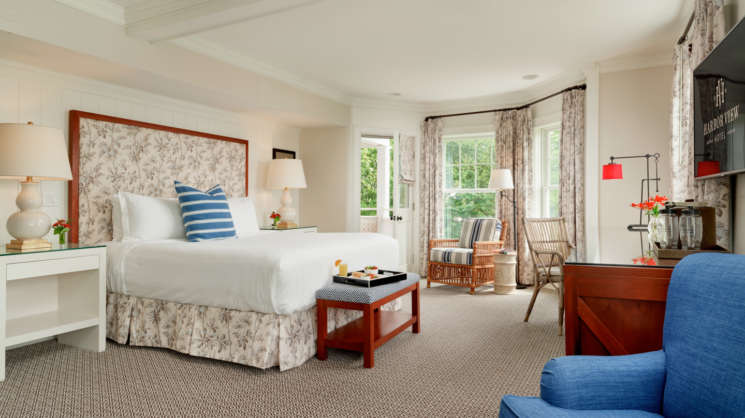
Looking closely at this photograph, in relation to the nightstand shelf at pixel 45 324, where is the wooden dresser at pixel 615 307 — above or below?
above

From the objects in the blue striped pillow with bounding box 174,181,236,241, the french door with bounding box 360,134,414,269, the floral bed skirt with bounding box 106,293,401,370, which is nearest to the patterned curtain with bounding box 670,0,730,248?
the floral bed skirt with bounding box 106,293,401,370

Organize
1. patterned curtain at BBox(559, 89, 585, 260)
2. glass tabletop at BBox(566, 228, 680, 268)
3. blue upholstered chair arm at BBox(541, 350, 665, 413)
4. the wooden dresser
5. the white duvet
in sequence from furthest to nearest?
patterned curtain at BBox(559, 89, 585, 260)
glass tabletop at BBox(566, 228, 680, 268)
the white duvet
the wooden dresser
blue upholstered chair arm at BBox(541, 350, 665, 413)

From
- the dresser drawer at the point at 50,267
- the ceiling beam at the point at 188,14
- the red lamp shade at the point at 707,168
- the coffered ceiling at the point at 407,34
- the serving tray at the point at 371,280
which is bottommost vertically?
the serving tray at the point at 371,280

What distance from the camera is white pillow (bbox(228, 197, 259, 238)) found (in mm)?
4305

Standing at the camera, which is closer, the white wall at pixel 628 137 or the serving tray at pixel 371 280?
the serving tray at pixel 371 280

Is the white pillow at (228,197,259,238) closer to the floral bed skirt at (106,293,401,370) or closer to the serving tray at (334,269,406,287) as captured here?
the floral bed skirt at (106,293,401,370)

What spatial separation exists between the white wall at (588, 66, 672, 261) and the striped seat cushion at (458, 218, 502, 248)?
1.29 metres

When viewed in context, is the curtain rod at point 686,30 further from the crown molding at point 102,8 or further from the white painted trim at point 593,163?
the crown molding at point 102,8

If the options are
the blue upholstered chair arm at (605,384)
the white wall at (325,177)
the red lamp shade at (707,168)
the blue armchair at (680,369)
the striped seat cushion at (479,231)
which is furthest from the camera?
the white wall at (325,177)

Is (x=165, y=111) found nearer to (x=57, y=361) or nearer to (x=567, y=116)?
(x=57, y=361)

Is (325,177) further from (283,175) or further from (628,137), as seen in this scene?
(628,137)

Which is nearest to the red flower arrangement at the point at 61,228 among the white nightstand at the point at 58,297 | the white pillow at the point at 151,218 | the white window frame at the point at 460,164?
the white nightstand at the point at 58,297

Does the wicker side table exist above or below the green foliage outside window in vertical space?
below

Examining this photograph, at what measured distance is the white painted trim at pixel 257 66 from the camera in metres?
4.01
